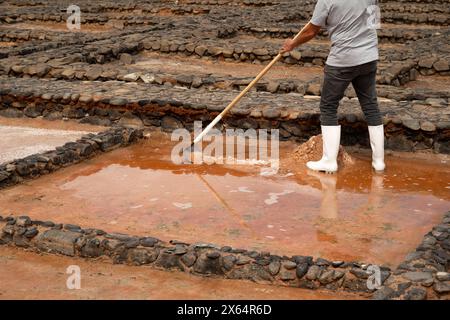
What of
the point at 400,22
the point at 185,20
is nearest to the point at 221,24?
the point at 185,20

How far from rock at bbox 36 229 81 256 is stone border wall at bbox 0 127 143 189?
149 cm

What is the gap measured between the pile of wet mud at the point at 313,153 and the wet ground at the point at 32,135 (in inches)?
96.4

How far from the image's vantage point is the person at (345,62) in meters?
5.87

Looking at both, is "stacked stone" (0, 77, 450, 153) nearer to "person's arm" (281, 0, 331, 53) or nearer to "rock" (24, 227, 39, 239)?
"person's arm" (281, 0, 331, 53)

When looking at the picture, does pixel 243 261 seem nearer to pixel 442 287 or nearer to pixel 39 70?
pixel 442 287

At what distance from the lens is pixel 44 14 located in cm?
1848

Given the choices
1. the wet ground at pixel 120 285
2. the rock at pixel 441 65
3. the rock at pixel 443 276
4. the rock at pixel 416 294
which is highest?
the rock at pixel 441 65

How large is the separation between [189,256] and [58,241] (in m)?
0.93

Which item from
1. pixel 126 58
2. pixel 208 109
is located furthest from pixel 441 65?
pixel 126 58

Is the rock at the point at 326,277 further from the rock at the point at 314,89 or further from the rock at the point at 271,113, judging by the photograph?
the rock at the point at 314,89

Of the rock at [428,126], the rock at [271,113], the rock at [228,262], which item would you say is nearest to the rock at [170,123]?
the rock at [271,113]

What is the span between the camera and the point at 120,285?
402cm

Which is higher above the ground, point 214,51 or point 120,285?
point 214,51
